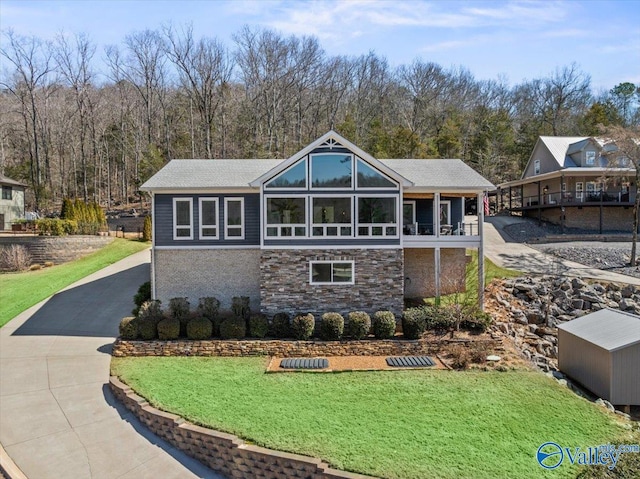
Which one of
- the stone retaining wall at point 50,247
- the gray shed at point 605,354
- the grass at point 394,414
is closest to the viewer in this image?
the grass at point 394,414

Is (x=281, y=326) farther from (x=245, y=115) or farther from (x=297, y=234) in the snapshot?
(x=245, y=115)

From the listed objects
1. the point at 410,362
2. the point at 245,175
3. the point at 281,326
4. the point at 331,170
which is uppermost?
the point at 245,175

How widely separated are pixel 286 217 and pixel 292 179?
4.88 ft

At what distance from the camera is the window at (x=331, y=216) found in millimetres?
15906

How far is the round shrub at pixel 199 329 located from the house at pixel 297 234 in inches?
82.4

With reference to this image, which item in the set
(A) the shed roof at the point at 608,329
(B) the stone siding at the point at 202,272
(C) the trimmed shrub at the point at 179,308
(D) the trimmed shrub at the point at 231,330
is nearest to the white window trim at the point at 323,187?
(B) the stone siding at the point at 202,272

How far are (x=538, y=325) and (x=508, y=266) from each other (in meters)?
5.98

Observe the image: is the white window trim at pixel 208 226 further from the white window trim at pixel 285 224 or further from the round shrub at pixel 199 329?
the round shrub at pixel 199 329

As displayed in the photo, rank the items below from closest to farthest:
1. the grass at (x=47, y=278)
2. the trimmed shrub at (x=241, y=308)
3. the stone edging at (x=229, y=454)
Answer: the stone edging at (x=229, y=454)
the trimmed shrub at (x=241, y=308)
the grass at (x=47, y=278)

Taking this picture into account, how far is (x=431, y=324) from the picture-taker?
15250mm

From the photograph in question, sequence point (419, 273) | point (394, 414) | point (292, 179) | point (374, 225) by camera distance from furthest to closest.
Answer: point (419, 273) → point (374, 225) → point (292, 179) → point (394, 414)

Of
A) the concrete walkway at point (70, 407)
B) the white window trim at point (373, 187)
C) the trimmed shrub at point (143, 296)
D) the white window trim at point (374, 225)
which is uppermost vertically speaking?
the white window trim at point (373, 187)

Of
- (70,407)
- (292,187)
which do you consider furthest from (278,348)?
(70,407)

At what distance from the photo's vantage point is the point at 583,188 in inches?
1236
